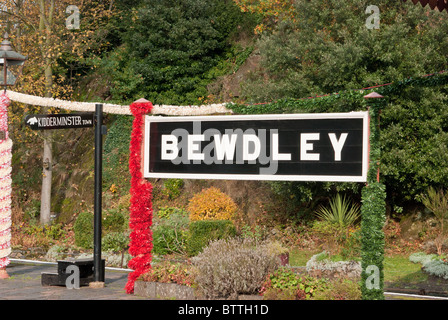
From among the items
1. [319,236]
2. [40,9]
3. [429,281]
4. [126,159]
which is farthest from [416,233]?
[40,9]

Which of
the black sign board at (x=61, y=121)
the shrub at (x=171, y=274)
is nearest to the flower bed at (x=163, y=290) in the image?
the shrub at (x=171, y=274)

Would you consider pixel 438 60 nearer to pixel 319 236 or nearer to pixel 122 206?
pixel 319 236

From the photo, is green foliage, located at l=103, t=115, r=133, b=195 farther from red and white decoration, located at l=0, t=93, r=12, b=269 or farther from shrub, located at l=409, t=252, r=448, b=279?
shrub, located at l=409, t=252, r=448, b=279

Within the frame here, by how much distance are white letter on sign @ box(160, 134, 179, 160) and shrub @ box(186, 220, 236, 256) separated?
5099mm

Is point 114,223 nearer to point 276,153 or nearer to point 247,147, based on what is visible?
point 247,147

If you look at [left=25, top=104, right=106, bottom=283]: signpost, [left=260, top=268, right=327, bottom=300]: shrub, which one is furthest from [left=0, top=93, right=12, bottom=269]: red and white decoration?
[left=260, top=268, right=327, bottom=300]: shrub

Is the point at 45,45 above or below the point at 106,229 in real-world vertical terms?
above

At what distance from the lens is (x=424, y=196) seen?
55.7 feet

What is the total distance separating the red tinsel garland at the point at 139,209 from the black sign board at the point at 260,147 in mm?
155

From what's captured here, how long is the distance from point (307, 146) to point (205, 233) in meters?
6.77

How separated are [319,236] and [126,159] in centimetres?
907

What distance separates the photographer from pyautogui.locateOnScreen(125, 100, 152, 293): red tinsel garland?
10781 millimetres

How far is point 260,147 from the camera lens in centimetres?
980

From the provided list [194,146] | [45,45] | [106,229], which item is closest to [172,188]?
[106,229]
